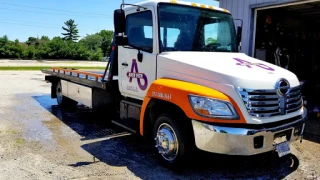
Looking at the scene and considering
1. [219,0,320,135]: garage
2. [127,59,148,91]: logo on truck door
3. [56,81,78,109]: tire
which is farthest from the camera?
[56,81,78,109]: tire

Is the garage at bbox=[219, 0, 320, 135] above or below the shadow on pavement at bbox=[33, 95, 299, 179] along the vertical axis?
above

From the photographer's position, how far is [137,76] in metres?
4.89

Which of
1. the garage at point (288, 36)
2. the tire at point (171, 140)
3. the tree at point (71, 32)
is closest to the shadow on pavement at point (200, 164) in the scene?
the tire at point (171, 140)

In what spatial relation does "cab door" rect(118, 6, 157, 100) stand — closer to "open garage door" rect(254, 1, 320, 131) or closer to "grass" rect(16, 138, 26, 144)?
"grass" rect(16, 138, 26, 144)

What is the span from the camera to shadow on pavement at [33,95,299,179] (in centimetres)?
404

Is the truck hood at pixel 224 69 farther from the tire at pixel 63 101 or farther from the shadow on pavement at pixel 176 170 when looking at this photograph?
the tire at pixel 63 101

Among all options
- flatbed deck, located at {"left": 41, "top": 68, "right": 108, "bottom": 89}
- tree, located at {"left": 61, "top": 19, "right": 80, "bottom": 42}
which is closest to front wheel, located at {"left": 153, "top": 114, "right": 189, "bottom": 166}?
flatbed deck, located at {"left": 41, "top": 68, "right": 108, "bottom": 89}

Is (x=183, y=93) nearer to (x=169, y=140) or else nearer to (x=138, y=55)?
(x=169, y=140)

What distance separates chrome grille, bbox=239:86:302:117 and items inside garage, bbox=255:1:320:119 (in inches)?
202

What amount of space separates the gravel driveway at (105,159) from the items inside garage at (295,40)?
4574mm

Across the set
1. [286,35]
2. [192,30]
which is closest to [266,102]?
[192,30]

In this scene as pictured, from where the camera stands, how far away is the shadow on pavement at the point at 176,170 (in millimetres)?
4043

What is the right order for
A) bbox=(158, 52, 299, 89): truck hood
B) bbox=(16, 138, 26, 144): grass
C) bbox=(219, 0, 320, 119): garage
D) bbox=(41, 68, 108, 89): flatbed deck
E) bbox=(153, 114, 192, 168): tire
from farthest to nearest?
bbox=(219, 0, 320, 119): garage → bbox=(41, 68, 108, 89): flatbed deck → bbox=(16, 138, 26, 144): grass → bbox=(153, 114, 192, 168): tire → bbox=(158, 52, 299, 89): truck hood

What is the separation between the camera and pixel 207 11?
4938 mm
